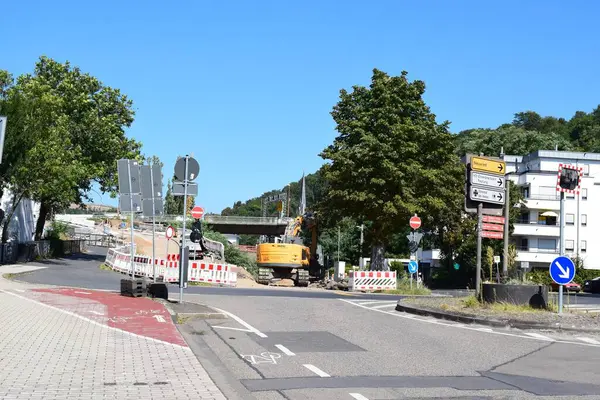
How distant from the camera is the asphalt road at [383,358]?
841 centimetres

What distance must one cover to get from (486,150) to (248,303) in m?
90.2

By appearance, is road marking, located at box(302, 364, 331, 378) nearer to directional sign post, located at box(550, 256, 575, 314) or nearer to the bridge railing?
directional sign post, located at box(550, 256, 575, 314)

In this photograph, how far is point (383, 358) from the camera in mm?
10758

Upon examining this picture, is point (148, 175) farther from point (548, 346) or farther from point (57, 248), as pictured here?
point (57, 248)

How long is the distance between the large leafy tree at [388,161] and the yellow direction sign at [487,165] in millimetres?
21615

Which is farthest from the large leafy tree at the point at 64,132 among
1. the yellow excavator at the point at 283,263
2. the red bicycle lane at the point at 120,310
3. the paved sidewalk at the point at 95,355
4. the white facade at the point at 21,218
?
the paved sidewalk at the point at 95,355

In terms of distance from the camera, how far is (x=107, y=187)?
161 feet

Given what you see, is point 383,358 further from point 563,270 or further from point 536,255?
point 536,255

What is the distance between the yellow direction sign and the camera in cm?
1933

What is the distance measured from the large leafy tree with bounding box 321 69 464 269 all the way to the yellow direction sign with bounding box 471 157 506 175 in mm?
21615

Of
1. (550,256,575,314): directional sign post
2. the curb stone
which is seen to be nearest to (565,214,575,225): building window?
the curb stone

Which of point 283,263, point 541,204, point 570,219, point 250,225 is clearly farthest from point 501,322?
point 250,225

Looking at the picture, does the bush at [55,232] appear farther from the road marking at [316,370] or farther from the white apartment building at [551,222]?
the road marking at [316,370]

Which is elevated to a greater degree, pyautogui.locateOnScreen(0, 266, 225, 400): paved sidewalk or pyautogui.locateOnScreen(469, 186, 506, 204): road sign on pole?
pyautogui.locateOnScreen(469, 186, 506, 204): road sign on pole
